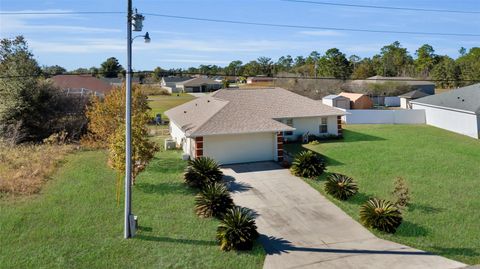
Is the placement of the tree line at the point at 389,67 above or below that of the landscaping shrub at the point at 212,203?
above

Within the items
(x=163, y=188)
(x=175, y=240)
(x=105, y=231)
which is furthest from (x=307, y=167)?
(x=105, y=231)

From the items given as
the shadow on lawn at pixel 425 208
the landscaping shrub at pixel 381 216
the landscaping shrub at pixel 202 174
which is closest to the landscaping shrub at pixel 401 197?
the shadow on lawn at pixel 425 208

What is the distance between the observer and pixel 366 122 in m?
42.6

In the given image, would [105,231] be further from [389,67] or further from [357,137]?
[389,67]

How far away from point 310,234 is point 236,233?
3.03 m

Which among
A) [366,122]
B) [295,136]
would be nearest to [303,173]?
[295,136]

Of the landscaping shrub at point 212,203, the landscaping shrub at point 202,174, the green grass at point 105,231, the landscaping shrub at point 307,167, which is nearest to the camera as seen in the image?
the green grass at point 105,231

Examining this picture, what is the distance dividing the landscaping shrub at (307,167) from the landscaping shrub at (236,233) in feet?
26.8

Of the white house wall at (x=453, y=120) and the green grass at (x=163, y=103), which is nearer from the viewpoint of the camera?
the white house wall at (x=453, y=120)

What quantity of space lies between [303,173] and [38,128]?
24.1 metres

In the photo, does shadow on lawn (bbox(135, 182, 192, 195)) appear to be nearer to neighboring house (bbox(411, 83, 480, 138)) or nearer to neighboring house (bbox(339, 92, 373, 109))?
neighboring house (bbox(411, 83, 480, 138))

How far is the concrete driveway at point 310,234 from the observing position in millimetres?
12414

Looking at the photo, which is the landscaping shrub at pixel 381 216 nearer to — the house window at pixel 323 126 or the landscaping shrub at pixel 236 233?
the landscaping shrub at pixel 236 233

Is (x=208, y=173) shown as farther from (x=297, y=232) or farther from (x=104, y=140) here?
(x=104, y=140)
